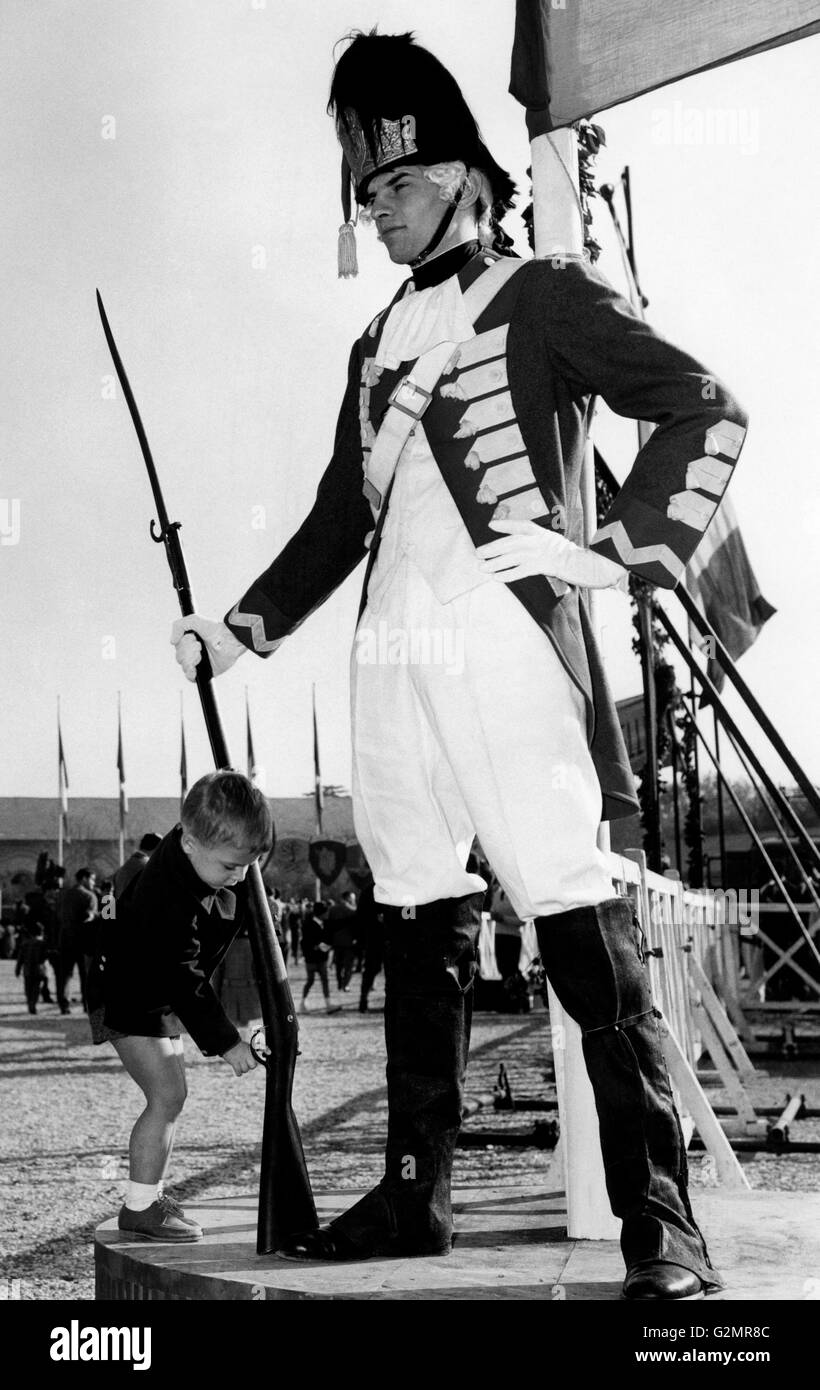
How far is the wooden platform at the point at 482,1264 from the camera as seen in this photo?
2.50 m

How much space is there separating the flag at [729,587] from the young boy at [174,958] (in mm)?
8289

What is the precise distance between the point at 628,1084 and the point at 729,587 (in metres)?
9.30

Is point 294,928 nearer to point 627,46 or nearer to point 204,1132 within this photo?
point 204,1132

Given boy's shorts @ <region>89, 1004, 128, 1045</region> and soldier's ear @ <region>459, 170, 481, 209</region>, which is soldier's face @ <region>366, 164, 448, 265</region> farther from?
boy's shorts @ <region>89, 1004, 128, 1045</region>

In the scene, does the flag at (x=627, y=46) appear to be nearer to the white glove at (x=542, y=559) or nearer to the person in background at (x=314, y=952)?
the white glove at (x=542, y=559)

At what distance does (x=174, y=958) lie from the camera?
125 inches

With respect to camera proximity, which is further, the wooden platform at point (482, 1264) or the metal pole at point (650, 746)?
the metal pole at point (650, 746)

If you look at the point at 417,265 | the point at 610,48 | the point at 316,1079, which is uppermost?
the point at 610,48

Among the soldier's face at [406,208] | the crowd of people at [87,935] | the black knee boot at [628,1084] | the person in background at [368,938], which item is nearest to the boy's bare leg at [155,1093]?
the black knee boot at [628,1084]

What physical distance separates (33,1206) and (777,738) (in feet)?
12.1

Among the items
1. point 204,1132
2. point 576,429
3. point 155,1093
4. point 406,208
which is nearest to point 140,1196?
point 155,1093
